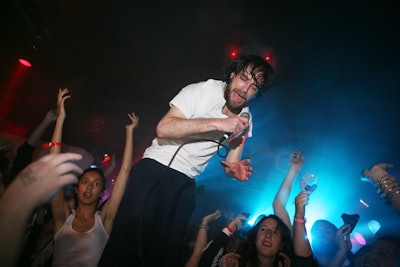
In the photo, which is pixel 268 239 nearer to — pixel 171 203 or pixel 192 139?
pixel 171 203

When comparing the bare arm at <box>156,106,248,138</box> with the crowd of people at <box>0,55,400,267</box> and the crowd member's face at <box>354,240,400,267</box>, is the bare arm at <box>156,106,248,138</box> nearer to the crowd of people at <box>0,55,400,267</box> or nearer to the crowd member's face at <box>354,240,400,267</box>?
the crowd of people at <box>0,55,400,267</box>

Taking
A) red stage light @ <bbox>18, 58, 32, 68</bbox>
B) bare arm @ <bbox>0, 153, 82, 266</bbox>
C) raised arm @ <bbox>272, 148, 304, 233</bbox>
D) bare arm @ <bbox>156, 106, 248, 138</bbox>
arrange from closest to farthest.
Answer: bare arm @ <bbox>0, 153, 82, 266</bbox> → bare arm @ <bbox>156, 106, 248, 138</bbox> → raised arm @ <bbox>272, 148, 304, 233</bbox> → red stage light @ <bbox>18, 58, 32, 68</bbox>

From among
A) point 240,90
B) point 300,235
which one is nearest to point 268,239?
point 300,235

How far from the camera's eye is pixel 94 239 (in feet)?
8.61

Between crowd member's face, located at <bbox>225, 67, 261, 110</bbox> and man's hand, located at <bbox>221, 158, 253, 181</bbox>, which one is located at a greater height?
crowd member's face, located at <bbox>225, 67, 261, 110</bbox>

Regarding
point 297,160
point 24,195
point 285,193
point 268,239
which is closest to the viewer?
point 24,195

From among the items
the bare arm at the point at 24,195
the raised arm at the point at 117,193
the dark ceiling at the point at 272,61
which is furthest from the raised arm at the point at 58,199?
the dark ceiling at the point at 272,61

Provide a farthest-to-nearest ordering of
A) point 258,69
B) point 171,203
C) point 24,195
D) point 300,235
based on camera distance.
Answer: point 300,235
point 258,69
point 171,203
point 24,195

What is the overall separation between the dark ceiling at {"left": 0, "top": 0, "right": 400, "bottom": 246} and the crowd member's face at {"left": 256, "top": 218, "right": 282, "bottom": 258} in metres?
3.79

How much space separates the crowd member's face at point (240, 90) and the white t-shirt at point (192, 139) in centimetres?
8

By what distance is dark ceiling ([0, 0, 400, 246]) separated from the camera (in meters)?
5.36

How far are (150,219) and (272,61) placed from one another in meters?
5.36

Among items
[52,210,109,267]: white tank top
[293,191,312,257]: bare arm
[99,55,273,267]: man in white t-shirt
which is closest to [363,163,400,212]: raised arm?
[293,191,312,257]: bare arm

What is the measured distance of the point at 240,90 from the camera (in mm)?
2164
